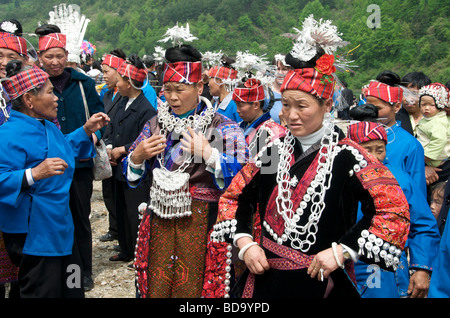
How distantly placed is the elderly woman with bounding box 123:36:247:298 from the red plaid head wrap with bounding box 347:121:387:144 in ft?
2.66

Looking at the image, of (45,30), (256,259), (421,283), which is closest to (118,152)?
(45,30)

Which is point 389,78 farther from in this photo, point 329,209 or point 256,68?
point 329,209

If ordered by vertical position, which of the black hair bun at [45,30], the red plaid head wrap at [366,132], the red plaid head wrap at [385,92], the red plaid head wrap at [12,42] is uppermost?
the black hair bun at [45,30]

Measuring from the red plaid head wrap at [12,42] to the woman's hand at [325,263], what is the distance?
3.48 meters

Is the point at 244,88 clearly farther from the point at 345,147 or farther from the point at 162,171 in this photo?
the point at 345,147

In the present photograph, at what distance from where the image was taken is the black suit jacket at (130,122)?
4.87 metres

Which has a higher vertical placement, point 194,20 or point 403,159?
point 194,20

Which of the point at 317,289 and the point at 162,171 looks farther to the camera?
the point at 162,171

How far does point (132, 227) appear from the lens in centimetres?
489

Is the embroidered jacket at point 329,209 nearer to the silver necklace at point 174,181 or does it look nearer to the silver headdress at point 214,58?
the silver necklace at point 174,181

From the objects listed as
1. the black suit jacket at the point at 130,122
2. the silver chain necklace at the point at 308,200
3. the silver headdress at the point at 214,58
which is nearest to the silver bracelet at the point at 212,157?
the silver chain necklace at the point at 308,200
